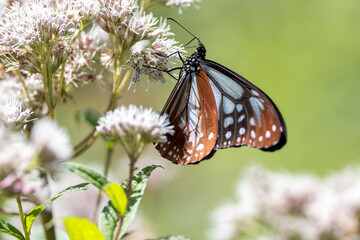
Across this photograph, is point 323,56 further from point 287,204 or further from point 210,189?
point 287,204

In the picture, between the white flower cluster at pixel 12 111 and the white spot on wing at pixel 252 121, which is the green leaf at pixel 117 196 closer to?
the white flower cluster at pixel 12 111

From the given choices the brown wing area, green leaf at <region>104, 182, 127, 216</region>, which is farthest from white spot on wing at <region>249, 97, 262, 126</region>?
green leaf at <region>104, 182, 127, 216</region>

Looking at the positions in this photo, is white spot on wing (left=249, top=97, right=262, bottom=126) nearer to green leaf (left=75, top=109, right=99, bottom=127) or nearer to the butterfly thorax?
the butterfly thorax

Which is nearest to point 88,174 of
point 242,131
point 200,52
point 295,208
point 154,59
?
point 154,59

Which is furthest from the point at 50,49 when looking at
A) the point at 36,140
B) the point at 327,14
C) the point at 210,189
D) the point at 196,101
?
the point at 327,14

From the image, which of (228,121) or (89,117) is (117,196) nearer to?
(89,117)

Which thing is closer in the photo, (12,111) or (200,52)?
(12,111)

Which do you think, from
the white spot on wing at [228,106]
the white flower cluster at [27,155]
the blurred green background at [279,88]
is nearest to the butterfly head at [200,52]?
the white spot on wing at [228,106]
